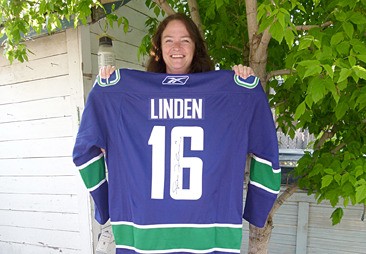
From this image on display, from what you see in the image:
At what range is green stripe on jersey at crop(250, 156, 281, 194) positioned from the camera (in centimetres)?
144

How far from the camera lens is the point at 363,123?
1.66 meters

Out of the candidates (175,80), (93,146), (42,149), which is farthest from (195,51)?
(42,149)

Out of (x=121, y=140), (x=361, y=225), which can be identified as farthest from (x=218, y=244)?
(x=361, y=225)

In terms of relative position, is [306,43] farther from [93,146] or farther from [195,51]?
[93,146]

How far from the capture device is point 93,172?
4.90 ft

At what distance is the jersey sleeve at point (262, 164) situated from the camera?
4.52 ft

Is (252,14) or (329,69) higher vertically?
(252,14)

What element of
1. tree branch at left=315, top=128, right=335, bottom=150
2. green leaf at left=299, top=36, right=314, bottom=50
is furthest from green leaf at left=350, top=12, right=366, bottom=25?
tree branch at left=315, top=128, right=335, bottom=150

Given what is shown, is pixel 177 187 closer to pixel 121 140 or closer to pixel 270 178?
pixel 121 140

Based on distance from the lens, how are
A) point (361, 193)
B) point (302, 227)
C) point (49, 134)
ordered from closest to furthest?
point (361, 193)
point (49, 134)
point (302, 227)

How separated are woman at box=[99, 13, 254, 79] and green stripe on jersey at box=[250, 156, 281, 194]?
408 mm

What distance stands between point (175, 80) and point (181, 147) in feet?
1.01

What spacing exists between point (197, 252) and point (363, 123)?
1.10 meters

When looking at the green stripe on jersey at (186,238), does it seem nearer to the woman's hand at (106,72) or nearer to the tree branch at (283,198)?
the tree branch at (283,198)
